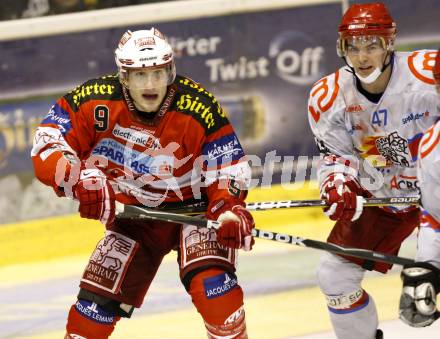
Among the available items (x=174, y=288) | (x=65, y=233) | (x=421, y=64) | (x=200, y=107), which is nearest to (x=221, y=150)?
(x=200, y=107)

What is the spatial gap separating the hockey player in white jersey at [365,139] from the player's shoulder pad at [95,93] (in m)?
0.95

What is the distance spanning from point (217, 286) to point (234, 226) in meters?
0.26

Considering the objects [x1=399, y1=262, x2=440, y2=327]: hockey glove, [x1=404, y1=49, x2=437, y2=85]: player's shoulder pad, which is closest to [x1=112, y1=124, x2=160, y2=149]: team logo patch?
[x1=404, y1=49, x2=437, y2=85]: player's shoulder pad

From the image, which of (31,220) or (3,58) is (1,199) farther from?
(3,58)

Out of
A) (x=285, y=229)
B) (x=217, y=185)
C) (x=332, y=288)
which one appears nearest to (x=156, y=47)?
(x=217, y=185)

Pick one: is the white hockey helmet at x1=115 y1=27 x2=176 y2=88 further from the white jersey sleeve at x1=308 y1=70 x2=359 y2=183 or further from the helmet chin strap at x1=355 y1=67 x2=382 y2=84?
the helmet chin strap at x1=355 y1=67 x2=382 y2=84

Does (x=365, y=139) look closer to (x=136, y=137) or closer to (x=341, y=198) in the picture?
(x=341, y=198)

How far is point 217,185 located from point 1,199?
3.11m

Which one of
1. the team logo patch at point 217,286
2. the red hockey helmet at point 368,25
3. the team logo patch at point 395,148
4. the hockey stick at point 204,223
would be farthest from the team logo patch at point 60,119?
the team logo patch at point 395,148

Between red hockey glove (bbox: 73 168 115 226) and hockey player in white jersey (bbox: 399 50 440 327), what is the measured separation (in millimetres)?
1374

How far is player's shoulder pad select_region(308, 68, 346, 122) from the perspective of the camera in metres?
6.11

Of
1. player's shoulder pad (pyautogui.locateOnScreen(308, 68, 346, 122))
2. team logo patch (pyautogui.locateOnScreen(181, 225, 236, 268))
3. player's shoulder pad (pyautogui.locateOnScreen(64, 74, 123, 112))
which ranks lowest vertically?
Answer: team logo patch (pyautogui.locateOnScreen(181, 225, 236, 268))

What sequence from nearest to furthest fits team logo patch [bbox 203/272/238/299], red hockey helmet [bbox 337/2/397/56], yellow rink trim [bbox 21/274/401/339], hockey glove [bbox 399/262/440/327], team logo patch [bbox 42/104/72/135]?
hockey glove [bbox 399/262/440/327]
team logo patch [bbox 203/272/238/299]
team logo patch [bbox 42/104/72/135]
red hockey helmet [bbox 337/2/397/56]
yellow rink trim [bbox 21/274/401/339]

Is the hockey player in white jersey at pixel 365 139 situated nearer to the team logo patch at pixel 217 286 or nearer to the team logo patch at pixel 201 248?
the team logo patch at pixel 201 248
